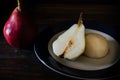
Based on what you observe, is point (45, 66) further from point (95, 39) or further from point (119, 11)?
point (119, 11)

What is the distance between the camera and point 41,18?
0.64m

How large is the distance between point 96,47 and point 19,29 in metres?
0.15

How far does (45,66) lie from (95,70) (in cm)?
10

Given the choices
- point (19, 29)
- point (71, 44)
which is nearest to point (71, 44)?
point (71, 44)

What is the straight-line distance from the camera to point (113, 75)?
42 centimetres

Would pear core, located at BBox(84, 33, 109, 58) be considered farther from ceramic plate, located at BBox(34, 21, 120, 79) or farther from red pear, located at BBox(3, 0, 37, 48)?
red pear, located at BBox(3, 0, 37, 48)

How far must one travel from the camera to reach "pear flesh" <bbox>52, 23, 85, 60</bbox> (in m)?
0.45

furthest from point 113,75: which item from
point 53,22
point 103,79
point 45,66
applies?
point 53,22

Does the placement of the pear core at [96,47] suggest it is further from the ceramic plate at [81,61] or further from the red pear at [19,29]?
the red pear at [19,29]

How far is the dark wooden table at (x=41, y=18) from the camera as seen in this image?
0.46 meters

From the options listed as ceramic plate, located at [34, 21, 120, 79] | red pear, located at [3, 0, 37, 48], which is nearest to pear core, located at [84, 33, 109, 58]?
ceramic plate, located at [34, 21, 120, 79]

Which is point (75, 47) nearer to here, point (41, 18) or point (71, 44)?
point (71, 44)

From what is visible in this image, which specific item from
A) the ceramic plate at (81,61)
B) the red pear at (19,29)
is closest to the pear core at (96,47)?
the ceramic plate at (81,61)

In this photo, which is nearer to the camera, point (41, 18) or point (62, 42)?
point (62, 42)
